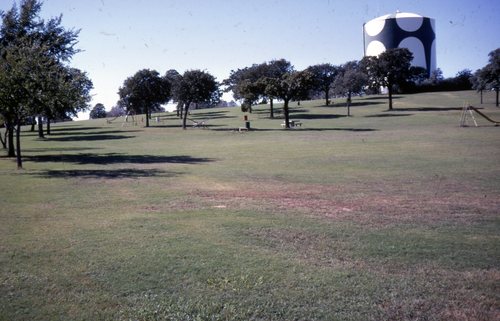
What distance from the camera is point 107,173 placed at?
19906mm

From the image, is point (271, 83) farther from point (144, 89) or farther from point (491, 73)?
point (491, 73)

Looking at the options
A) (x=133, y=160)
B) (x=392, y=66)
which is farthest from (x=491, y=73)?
(x=133, y=160)

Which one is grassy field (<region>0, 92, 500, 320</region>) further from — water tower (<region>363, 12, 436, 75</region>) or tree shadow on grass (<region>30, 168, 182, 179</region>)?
water tower (<region>363, 12, 436, 75</region>)

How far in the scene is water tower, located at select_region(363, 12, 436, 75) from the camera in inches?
4316

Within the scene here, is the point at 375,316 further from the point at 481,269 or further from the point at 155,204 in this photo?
the point at 155,204

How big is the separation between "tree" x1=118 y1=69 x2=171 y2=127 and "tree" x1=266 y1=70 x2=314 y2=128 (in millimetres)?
23391

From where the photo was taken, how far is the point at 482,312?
560 centimetres

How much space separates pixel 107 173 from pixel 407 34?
348ft

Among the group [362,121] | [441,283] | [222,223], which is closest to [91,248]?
[222,223]

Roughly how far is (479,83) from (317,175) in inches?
2120

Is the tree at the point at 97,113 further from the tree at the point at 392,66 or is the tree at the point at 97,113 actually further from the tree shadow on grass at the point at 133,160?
the tree shadow on grass at the point at 133,160

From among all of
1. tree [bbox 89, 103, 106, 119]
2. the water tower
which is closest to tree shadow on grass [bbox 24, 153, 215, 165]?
the water tower

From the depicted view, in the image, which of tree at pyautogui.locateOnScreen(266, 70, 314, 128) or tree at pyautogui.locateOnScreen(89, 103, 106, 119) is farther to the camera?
tree at pyautogui.locateOnScreen(89, 103, 106, 119)

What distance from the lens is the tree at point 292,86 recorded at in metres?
48.4
